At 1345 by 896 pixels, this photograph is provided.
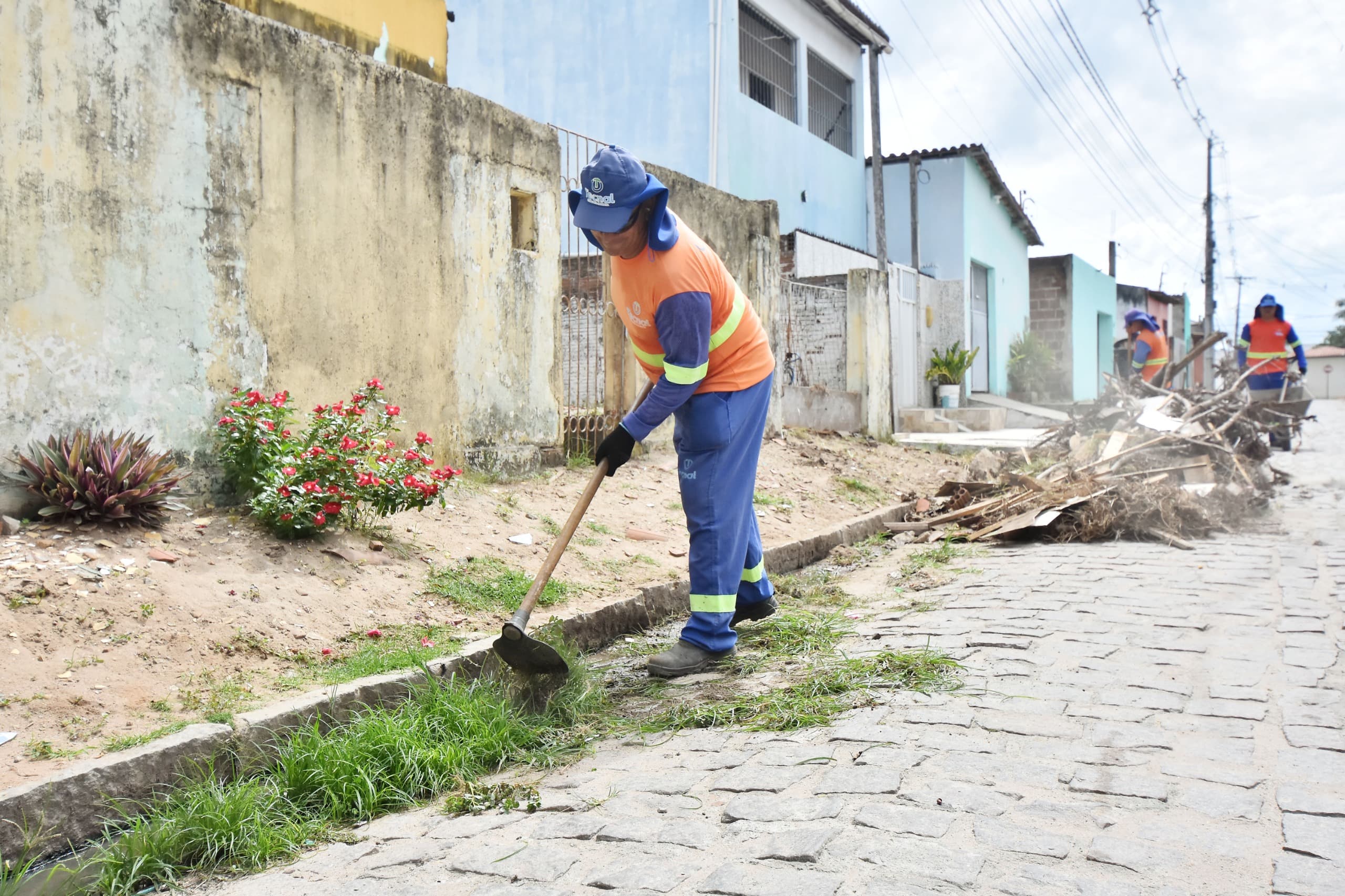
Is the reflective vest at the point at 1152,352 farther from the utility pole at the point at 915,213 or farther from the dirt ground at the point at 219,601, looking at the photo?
the dirt ground at the point at 219,601

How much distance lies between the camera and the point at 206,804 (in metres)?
2.72

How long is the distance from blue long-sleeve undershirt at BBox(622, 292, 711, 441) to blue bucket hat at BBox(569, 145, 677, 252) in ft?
0.84

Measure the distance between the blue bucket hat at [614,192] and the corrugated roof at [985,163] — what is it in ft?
51.0

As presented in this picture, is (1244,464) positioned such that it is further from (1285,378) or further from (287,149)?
(287,149)

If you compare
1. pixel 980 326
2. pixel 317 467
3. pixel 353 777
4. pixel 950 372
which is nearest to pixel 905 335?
pixel 950 372

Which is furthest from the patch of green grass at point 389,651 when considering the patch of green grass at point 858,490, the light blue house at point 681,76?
the light blue house at point 681,76

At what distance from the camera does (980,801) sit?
2631 mm

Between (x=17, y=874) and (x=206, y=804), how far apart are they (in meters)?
0.43

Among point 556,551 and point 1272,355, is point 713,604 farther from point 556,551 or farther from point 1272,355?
point 1272,355

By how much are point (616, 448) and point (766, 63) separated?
14.1 m

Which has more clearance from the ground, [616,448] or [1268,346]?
[1268,346]

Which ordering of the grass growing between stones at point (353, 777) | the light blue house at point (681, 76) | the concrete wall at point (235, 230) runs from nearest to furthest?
1. the grass growing between stones at point (353, 777)
2. the concrete wall at point (235, 230)
3. the light blue house at point (681, 76)

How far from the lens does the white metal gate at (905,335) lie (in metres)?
17.0

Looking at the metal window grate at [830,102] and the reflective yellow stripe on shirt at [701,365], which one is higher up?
the metal window grate at [830,102]
